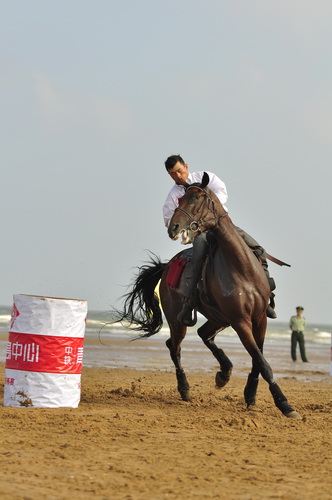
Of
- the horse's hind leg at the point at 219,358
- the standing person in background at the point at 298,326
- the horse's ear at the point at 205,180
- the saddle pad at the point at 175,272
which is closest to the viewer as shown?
the horse's ear at the point at 205,180

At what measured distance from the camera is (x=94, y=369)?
1609 cm

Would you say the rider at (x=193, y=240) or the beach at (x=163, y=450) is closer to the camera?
the beach at (x=163, y=450)

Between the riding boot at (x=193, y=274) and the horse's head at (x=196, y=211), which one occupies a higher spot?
the horse's head at (x=196, y=211)

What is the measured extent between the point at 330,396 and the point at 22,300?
618 cm

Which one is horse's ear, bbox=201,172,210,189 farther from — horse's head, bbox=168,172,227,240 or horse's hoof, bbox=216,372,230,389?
horse's hoof, bbox=216,372,230,389

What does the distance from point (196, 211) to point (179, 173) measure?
1053mm

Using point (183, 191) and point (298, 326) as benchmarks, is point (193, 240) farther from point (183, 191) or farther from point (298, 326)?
point (298, 326)

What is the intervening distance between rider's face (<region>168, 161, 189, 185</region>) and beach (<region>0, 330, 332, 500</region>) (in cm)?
296

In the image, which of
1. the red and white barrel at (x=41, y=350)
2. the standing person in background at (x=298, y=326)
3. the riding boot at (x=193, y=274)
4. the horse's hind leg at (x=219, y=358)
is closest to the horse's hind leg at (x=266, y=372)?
the riding boot at (x=193, y=274)

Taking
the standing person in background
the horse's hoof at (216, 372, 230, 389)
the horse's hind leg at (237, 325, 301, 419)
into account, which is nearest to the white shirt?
the horse's hind leg at (237, 325, 301, 419)

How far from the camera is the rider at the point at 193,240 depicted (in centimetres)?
916

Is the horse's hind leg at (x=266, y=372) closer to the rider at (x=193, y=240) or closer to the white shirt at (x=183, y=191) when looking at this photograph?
the rider at (x=193, y=240)

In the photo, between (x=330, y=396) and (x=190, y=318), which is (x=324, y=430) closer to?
(x=190, y=318)

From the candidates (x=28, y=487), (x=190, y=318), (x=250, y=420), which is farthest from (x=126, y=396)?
(x=28, y=487)
